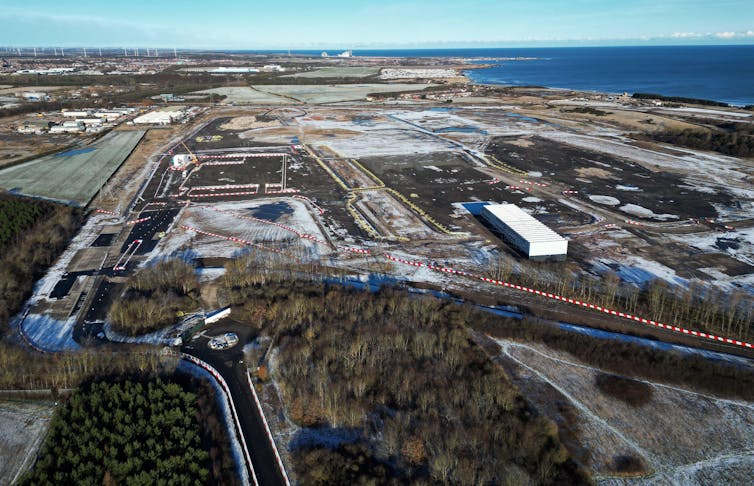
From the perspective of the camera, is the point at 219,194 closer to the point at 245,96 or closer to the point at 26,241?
the point at 26,241

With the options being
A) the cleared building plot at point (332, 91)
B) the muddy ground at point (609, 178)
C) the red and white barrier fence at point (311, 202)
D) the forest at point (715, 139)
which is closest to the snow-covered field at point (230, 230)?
the red and white barrier fence at point (311, 202)

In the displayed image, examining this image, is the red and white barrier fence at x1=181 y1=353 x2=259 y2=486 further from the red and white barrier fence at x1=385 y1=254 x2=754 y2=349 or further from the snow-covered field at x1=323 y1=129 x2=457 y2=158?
the snow-covered field at x1=323 y1=129 x2=457 y2=158

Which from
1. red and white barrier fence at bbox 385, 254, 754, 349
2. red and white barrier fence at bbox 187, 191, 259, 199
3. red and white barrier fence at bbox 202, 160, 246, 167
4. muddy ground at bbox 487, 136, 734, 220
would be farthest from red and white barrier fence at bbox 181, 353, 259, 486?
red and white barrier fence at bbox 202, 160, 246, 167

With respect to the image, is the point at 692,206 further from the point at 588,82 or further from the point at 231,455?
the point at 588,82

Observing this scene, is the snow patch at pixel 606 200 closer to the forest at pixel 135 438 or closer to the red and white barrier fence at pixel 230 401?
the red and white barrier fence at pixel 230 401

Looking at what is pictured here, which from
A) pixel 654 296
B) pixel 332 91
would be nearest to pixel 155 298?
pixel 654 296

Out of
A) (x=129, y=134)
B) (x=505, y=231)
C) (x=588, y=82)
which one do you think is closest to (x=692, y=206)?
(x=505, y=231)
